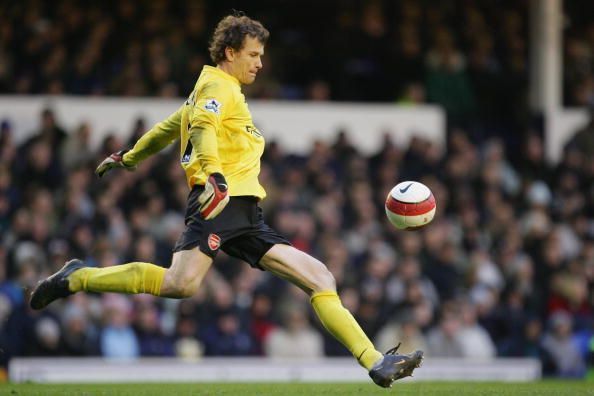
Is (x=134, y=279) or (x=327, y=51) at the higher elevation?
(x=327, y=51)

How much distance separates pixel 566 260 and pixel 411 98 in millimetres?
3228

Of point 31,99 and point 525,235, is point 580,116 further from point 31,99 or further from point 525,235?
point 31,99

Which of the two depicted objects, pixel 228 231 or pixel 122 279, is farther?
pixel 122 279

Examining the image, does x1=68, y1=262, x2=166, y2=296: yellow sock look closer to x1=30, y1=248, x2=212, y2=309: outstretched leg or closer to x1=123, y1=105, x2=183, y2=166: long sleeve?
x1=30, y1=248, x2=212, y2=309: outstretched leg

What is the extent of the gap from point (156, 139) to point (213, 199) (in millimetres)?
1358

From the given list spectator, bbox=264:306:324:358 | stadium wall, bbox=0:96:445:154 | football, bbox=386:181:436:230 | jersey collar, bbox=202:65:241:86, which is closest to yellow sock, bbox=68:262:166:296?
jersey collar, bbox=202:65:241:86

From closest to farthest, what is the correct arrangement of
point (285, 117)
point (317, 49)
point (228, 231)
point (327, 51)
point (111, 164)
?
point (228, 231) → point (111, 164) → point (285, 117) → point (327, 51) → point (317, 49)

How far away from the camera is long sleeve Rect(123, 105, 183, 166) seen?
28.0 feet

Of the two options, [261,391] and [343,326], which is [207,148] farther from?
[261,391]

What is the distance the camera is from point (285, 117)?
Result: 1738 cm

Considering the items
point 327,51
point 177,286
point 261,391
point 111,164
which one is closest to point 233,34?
point 111,164

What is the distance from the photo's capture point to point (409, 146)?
17000mm

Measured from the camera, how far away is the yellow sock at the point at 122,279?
8.00m

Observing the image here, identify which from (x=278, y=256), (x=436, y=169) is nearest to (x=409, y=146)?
(x=436, y=169)
